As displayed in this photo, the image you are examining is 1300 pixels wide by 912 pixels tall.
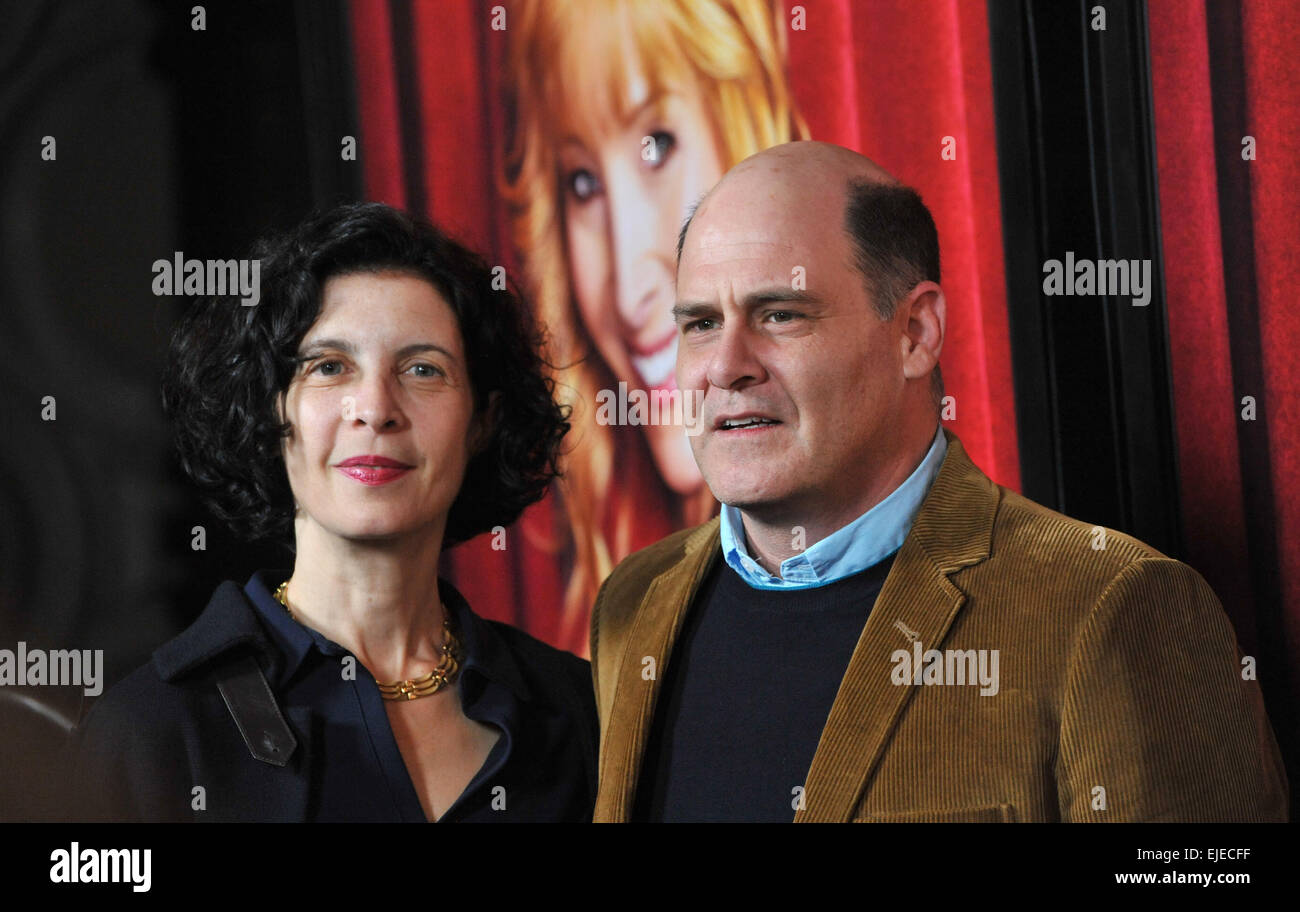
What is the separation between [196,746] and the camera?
214 cm

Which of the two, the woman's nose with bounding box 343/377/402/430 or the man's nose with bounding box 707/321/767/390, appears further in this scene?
the woman's nose with bounding box 343/377/402/430

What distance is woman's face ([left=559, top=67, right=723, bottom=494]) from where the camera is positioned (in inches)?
107

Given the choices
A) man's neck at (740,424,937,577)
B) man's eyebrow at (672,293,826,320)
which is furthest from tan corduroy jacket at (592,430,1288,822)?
man's eyebrow at (672,293,826,320)

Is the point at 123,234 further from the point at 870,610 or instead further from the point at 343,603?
the point at 870,610

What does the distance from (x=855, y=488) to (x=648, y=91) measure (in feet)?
3.60

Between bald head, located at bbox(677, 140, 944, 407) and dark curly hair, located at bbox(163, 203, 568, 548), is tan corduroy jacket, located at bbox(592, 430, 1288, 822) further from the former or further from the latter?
dark curly hair, located at bbox(163, 203, 568, 548)

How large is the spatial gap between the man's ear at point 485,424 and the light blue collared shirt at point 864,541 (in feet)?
2.15

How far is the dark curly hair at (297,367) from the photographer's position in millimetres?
2268

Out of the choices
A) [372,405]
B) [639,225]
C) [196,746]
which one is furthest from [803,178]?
[196,746]

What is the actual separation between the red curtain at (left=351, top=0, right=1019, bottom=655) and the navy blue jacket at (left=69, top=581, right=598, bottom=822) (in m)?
0.49

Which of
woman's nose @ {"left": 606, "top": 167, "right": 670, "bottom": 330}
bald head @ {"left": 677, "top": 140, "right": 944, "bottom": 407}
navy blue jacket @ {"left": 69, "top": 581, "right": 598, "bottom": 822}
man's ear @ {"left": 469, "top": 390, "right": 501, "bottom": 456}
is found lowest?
navy blue jacket @ {"left": 69, "top": 581, "right": 598, "bottom": 822}

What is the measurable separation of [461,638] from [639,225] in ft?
3.15
